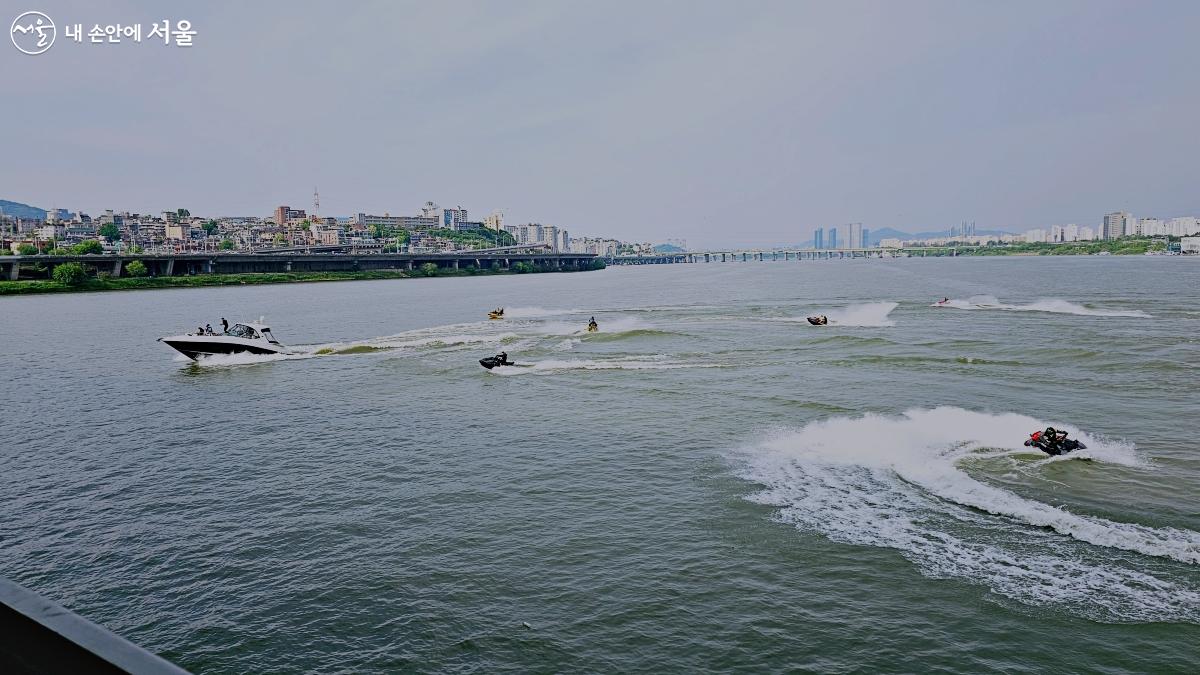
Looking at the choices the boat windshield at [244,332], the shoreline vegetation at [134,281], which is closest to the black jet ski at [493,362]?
the boat windshield at [244,332]

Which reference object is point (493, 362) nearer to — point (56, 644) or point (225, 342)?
point (225, 342)

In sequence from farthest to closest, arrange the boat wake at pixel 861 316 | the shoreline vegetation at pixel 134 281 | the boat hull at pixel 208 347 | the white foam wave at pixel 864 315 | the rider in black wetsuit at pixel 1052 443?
1. the shoreline vegetation at pixel 134 281
2. the white foam wave at pixel 864 315
3. the boat wake at pixel 861 316
4. the boat hull at pixel 208 347
5. the rider in black wetsuit at pixel 1052 443

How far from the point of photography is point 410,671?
45.5 ft

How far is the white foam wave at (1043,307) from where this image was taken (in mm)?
74312

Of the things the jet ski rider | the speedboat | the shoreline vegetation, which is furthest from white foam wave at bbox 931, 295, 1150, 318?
the shoreline vegetation

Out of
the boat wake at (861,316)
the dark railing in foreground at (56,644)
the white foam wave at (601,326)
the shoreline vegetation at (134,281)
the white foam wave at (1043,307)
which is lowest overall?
the white foam wave at (601,326)

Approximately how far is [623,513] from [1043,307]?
78.1 m

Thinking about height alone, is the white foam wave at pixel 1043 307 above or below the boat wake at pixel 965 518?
above

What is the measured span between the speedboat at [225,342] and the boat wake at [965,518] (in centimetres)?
3987

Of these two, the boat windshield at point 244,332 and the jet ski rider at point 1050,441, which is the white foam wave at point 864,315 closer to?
the jet ski rider at point 1050,441

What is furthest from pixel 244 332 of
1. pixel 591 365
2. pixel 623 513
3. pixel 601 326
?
pixel 623 513

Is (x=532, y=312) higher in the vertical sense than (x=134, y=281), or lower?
lower

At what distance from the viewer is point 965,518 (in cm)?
2045

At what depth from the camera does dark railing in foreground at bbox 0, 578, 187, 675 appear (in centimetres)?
257
